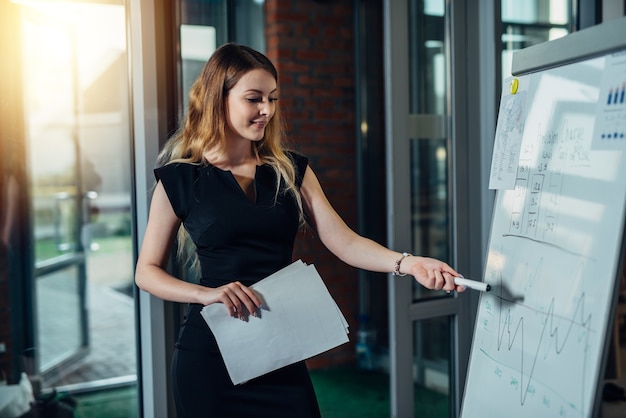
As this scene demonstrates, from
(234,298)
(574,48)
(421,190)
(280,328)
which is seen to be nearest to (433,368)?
(421,190)

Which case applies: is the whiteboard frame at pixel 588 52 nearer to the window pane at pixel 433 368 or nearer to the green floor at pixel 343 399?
the window pane at pixel 433 368

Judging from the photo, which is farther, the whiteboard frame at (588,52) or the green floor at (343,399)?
the green floor at (343,399)

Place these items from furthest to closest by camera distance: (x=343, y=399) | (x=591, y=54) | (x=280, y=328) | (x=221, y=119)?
(x=343, y=399) < (x=221, y=119) < (x=280, y=328) < (x=591, y=54)

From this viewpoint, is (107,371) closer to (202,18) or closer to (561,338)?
(202,18)

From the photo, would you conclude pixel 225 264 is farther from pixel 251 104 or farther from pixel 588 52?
pixel 588 52

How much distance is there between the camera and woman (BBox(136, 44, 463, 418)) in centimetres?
163

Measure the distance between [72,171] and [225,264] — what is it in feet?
5.64

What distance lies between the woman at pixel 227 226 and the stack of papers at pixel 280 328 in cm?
8

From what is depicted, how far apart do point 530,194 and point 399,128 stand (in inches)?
35.4

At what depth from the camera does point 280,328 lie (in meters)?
1.58

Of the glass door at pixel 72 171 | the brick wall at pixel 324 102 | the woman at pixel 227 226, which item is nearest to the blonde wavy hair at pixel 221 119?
the woman at pixel 227 226

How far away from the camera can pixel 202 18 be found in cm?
259

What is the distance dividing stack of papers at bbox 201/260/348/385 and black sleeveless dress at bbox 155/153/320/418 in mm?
81

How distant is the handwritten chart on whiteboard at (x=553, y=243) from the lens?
1.30 meters
